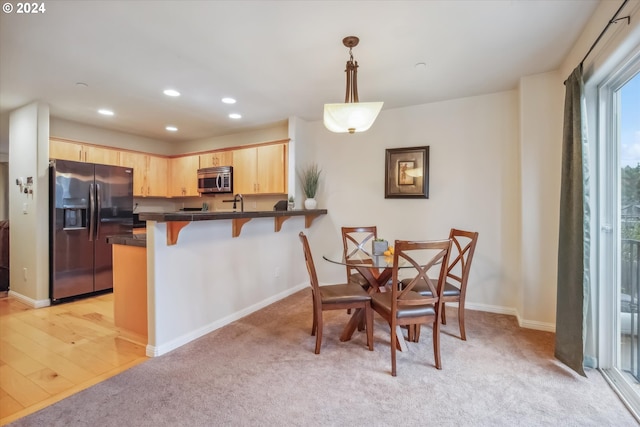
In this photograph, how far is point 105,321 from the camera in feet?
10.2

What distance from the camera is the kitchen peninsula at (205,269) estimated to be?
234 centimetres

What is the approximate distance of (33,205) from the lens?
3594 millimetres

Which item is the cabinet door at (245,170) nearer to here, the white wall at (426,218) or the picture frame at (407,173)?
the white wall at (426,218)

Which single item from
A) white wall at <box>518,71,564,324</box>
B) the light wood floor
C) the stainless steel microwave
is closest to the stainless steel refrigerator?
the light wood floor

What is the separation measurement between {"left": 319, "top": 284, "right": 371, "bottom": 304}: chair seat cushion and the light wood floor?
1.49m

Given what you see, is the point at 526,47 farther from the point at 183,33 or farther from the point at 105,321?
the point at 105,321

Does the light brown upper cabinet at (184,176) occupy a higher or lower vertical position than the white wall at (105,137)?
lower

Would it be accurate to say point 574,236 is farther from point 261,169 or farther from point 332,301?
point 261,169

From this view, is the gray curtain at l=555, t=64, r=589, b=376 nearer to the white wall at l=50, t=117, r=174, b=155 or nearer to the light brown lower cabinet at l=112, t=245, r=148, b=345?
the light brown lower cabinet at l=112, t=245, r=148, b=345

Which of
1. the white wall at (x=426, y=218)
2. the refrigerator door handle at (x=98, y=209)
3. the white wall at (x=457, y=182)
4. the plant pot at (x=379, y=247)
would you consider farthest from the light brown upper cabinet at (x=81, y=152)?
the plant pot at (x=379, y=247)

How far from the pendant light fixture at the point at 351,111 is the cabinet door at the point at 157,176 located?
4.14 meters

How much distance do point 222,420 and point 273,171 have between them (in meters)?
3.24

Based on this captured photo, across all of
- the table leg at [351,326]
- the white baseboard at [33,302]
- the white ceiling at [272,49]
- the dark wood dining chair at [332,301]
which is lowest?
the white baseboard at [33,302]

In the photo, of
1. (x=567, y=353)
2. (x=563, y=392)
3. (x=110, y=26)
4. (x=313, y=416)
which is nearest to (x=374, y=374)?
(x=313, y=416)
